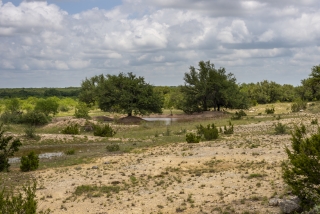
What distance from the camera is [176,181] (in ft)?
45.9

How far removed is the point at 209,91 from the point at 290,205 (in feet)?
136

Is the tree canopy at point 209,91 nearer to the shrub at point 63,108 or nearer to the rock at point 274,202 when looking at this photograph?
the shrub at point 63,108

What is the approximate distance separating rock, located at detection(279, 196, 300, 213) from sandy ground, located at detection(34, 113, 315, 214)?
0.45 m

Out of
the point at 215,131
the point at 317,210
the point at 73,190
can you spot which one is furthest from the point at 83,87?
the point at 317,210

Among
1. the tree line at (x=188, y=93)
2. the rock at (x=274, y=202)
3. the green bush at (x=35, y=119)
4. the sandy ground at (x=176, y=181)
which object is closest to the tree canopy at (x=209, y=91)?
the tree line at (x=188, y=93)

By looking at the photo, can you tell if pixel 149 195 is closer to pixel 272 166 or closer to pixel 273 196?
pixel 273 196

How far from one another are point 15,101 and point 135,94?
2421 centimetres

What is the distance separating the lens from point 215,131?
24625 millimetres

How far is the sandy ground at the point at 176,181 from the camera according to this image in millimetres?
11195

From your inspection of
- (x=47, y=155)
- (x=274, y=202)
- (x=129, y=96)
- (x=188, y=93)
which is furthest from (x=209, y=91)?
(x=274, y=202)

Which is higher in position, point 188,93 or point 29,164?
point 188,93

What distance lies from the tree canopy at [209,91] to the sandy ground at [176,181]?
1135 inches

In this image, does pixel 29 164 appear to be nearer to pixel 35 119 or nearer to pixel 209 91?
pixel 35 119

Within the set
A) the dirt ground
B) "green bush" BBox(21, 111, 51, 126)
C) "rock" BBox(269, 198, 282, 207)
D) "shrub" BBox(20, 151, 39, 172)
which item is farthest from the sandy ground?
→ "green bush" BBox(21, 111, 51, 126)
